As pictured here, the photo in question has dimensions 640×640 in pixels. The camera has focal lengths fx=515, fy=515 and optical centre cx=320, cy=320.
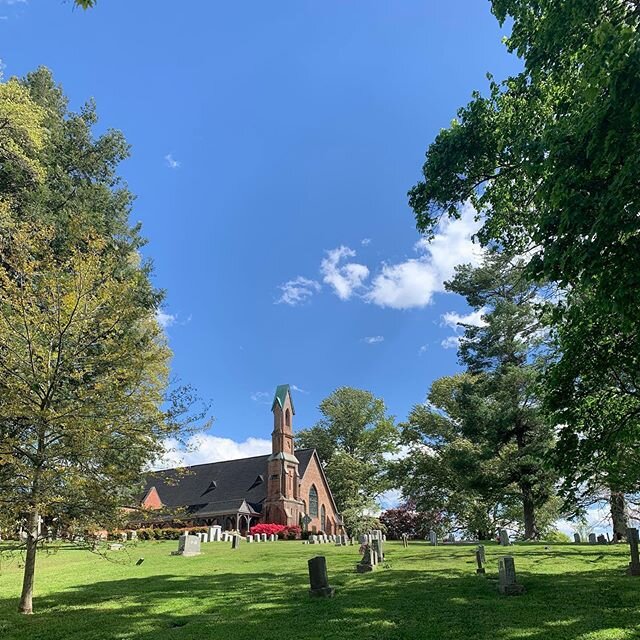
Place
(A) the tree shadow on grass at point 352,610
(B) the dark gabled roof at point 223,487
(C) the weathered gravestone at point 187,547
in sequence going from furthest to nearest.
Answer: (B) the dark gabled roof at point 223,487 → (C) the weathered gravestone at point 187,547 → (A) the tree shadow on grass at point 352,610

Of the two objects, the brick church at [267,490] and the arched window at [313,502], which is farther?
the arched window at [313,502]

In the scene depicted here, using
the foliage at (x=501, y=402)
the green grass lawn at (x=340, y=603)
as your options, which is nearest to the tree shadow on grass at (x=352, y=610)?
the green grass lawn at (x=340, y=603)

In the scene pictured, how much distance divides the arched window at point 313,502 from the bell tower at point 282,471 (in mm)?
2579

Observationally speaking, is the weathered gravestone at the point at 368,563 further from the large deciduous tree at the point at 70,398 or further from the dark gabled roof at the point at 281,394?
the dark gabled roof at the point at 281,394

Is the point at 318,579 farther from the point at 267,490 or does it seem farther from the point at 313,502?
the point at 313,502

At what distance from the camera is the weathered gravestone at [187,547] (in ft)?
69.4

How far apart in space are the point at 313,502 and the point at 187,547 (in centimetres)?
2969

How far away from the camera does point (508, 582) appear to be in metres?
10.7

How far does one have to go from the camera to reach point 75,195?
2202cm

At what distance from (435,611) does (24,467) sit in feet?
26.8

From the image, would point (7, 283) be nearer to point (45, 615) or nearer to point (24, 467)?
point (24, 467)

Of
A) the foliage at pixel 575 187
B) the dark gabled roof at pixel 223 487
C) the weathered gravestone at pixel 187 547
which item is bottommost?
the weathered gravestone at pixel 187 547

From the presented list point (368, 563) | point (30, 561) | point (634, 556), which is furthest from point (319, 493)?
point (30, 561)

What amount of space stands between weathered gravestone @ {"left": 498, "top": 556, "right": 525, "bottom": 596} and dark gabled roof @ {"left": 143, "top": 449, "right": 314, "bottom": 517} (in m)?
36.5
